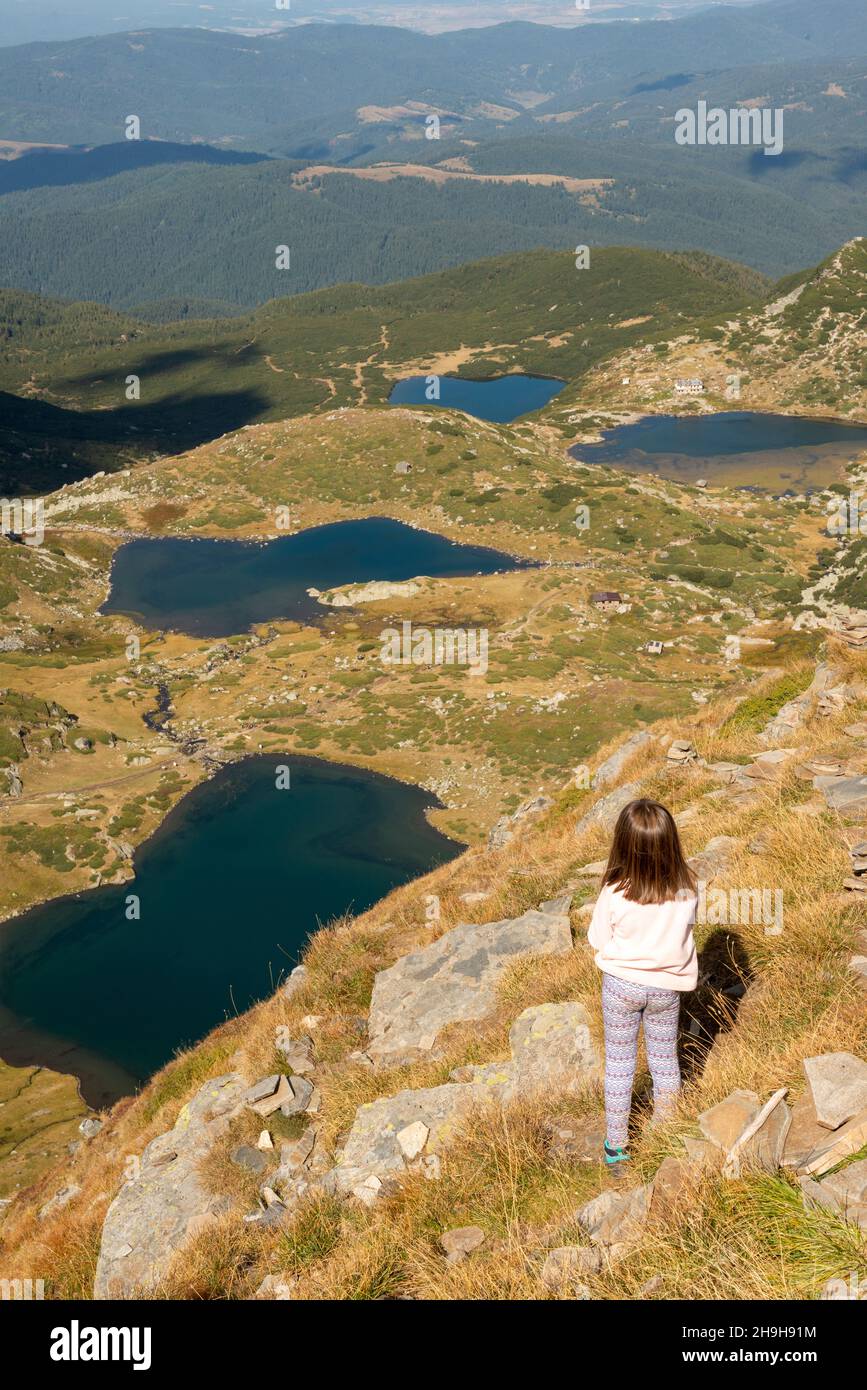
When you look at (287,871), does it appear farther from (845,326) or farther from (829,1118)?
(845,326)

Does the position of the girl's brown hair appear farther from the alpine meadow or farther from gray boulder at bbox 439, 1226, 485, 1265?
gray boulder at bbox 439, 1226, 485, 1265

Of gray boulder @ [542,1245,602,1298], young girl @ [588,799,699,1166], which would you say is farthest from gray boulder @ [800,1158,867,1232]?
young girl @ [588,799,699,1166]

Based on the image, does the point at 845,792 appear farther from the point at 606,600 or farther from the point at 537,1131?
the point at 606,600

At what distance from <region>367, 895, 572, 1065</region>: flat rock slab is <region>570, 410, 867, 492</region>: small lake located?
141m

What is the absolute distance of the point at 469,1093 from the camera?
37.3ft

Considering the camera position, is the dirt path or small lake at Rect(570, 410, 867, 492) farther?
small lake at Rect(570, 410, 867, 492)

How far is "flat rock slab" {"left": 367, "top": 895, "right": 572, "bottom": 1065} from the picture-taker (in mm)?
14117

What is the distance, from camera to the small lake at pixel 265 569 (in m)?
97.8

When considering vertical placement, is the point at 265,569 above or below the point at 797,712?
below

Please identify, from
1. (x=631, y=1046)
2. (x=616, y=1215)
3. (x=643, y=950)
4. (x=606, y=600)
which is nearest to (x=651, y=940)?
(x=643, y=950)

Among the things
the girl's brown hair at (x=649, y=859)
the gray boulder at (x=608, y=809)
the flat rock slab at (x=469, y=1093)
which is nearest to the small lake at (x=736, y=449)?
the gray boulder at (x=608, y=809)

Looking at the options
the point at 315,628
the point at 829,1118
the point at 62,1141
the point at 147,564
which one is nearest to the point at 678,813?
the point at 829,1118

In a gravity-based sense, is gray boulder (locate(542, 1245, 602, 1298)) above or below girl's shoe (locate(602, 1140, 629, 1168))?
above

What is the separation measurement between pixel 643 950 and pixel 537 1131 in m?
2.91
